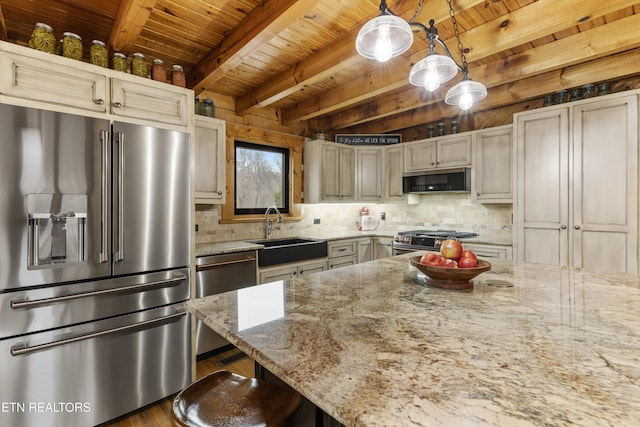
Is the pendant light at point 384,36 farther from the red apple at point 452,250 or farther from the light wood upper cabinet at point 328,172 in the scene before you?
the light wood upper cabinet at point 328,172

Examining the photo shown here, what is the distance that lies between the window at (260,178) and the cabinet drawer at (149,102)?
1339 mm

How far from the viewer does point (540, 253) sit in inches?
120

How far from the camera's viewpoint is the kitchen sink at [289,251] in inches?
122

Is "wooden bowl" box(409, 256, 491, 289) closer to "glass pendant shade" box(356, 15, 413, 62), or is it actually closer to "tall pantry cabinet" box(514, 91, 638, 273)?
"glass pendant shade" box(356, 15, 413, 62)

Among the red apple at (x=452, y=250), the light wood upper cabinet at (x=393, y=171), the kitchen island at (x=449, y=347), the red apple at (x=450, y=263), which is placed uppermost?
the light wood upper cabinet at (x=393, y=171)

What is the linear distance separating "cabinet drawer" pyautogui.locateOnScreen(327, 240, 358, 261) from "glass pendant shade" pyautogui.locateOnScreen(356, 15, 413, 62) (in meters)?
2.60

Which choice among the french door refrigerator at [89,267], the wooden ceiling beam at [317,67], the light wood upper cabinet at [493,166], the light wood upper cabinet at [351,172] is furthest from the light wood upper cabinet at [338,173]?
the french door refrigerator at [89,267]

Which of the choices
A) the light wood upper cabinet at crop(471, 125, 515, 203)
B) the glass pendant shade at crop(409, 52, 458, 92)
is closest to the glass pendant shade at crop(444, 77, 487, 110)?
the glass pendant shade at crop(409, 52, 458, 92)

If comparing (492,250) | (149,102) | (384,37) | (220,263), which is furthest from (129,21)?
(492,250)

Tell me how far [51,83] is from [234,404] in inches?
80.6

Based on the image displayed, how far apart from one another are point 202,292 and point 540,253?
3223 millimetres

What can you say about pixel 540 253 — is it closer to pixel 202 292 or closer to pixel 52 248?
pixel 202 292

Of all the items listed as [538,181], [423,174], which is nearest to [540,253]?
[538,181]

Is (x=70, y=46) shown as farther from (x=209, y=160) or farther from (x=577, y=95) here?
(x=577, y=95)
